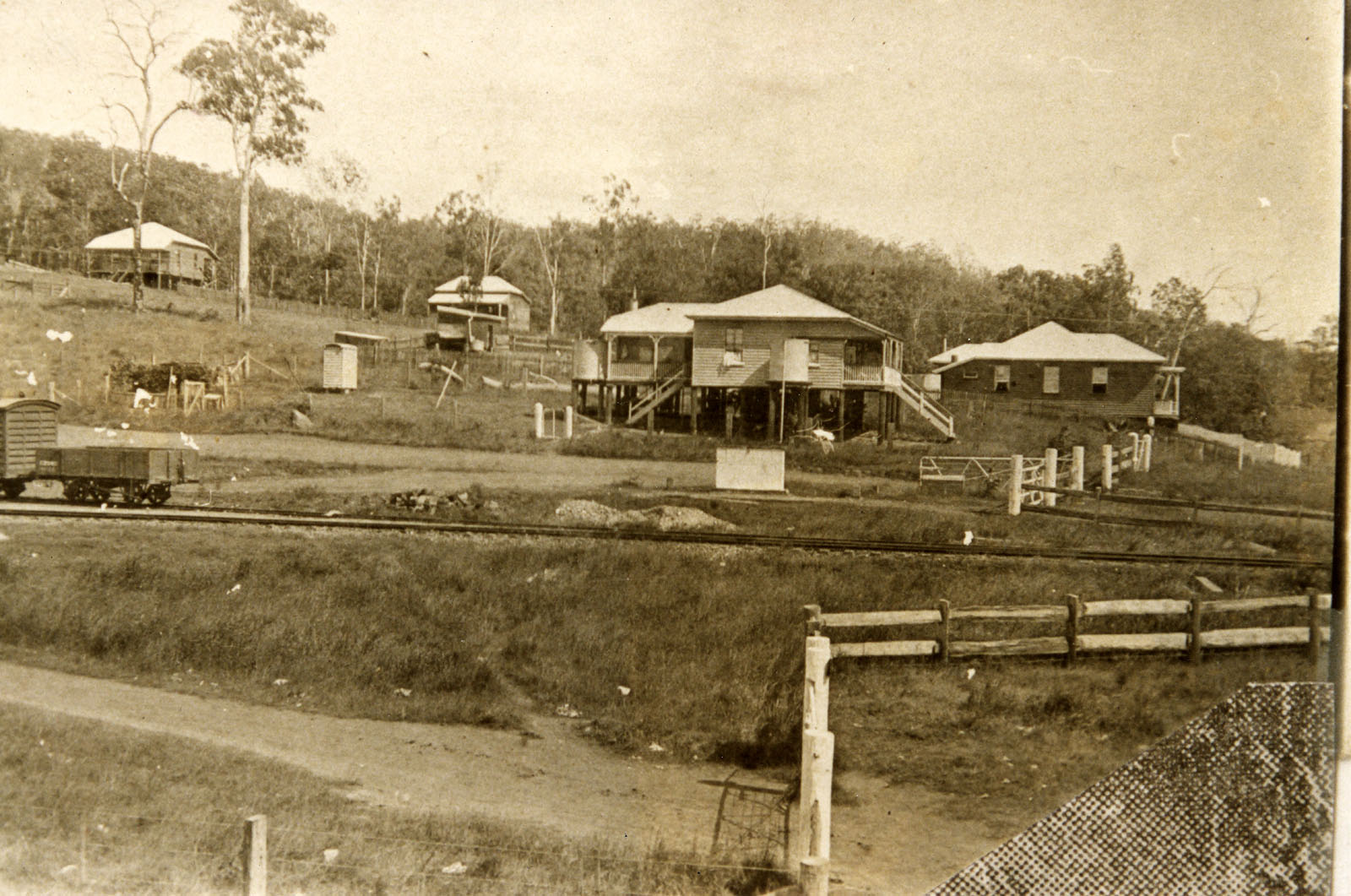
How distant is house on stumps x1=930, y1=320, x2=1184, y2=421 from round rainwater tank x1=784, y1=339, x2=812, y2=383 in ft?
2.26

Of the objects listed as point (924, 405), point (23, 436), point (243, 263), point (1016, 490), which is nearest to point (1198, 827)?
point (1016, 490)

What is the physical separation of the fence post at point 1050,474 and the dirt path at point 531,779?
66.8 inches

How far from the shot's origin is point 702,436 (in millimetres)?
5281

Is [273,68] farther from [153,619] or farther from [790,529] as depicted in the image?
[790,529]

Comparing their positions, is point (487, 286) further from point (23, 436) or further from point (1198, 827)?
point (1198, 827)

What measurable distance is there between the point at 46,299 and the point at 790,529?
482 cm

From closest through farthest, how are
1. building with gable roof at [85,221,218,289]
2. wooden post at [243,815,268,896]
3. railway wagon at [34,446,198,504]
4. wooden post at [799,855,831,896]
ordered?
wooden post at [243,815,268,896] < wooden post at [799,855,831,896] < railway wagon at [34,446,198,504] < building with gable roof at [85,221,218,289]

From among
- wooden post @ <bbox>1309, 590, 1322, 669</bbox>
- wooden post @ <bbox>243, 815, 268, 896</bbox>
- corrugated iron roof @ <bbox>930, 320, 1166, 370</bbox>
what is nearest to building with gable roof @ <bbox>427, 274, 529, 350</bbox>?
corrugated iron roof @ <bbox>930, 320, 1166, 370</bbox>

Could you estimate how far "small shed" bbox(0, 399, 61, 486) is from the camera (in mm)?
5621

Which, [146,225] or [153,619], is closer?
[153,619]

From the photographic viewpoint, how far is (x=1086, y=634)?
472 centimetres

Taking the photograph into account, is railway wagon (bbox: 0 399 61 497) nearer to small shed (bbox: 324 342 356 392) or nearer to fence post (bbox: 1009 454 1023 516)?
small shed (bbox: 324 342 356 392)

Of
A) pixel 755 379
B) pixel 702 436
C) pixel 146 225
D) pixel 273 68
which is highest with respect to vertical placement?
pixel 273 68

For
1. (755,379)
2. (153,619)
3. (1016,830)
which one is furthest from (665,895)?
(153,619)
